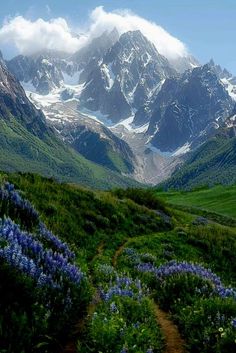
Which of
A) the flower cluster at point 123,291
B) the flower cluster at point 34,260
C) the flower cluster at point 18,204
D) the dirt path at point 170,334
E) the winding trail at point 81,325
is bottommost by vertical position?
the dirt path at point 170,334

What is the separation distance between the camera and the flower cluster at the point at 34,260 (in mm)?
8961

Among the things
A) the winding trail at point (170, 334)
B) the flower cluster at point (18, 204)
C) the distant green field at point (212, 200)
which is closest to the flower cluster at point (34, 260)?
the winding trail at point (170, 334)

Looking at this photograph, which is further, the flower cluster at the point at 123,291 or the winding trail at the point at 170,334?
the flower cluster at the point at 123,291

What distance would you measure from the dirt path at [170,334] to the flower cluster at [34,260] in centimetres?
221

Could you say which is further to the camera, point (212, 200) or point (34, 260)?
point (212, 200)

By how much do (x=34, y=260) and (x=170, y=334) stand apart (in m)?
3.41

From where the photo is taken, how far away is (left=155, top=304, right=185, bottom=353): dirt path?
32.8 ft

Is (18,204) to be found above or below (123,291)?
above

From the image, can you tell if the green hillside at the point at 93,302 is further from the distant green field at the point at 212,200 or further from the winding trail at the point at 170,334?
the distant green field at the point at 212,200

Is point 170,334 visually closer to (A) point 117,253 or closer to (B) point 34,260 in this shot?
(B) point 34,260

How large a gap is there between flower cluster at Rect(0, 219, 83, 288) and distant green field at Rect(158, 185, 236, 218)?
6410 cm

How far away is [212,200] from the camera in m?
87.4

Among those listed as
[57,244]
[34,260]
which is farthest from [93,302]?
[34,260]

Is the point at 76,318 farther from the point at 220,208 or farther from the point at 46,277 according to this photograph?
the point at 220,208
